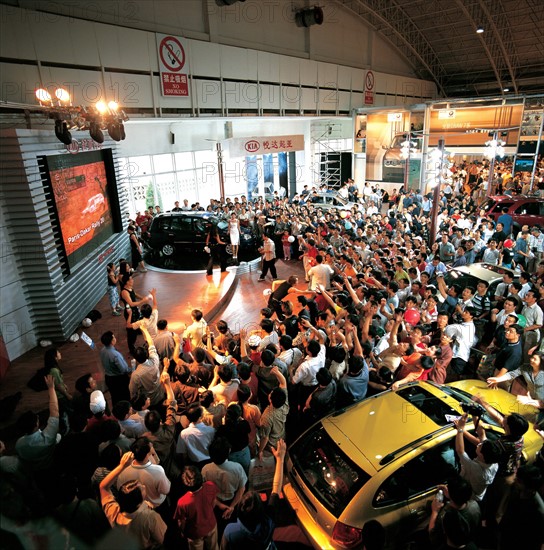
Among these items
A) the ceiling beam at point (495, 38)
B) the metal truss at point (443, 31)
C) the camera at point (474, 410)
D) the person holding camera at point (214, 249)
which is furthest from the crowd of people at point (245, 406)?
the ceiling beam at point (495, 38)

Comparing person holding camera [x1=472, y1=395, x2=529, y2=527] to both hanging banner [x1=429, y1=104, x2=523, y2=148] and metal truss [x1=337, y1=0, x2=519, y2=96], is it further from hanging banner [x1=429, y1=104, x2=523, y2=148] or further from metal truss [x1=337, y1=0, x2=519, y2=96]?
metal truss [x1=337, y1=0, x2=519, y2=96]

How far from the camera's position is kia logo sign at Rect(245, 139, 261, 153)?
1625 centimetres

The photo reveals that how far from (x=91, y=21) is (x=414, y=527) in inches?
545

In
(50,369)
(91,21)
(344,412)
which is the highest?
(91,21)

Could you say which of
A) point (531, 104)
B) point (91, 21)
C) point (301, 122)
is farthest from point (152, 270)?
point (531, 104)

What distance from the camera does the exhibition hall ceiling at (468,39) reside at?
21.6m

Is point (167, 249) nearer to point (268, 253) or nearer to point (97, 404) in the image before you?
point (268, 253)

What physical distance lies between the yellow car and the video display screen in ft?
21.4

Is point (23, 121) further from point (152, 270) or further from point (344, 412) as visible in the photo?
point (344, 412)

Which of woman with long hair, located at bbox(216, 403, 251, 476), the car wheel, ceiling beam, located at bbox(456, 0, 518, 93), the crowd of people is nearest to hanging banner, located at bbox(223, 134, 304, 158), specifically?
the car wheel

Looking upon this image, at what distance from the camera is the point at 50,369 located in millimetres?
4582

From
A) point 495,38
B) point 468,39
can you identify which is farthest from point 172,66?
point 495,38

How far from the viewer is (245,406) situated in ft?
13.3

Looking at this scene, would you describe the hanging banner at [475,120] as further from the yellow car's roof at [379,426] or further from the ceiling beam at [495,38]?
the yellow car's roof at [379,426]
